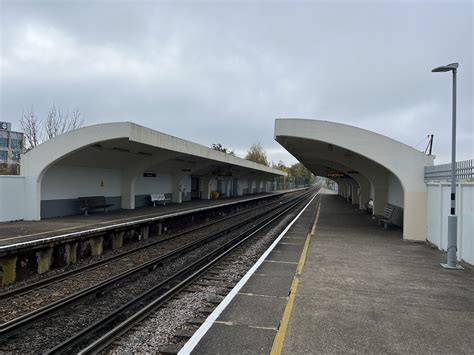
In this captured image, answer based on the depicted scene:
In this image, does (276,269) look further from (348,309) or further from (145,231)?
(145,231)

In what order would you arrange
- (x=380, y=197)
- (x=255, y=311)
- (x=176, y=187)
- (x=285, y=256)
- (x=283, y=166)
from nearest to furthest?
(x=255, y=311) → (x=285, y=256) → (x=380, y=197) → (x=176, y=187) → (x=283, y=166)

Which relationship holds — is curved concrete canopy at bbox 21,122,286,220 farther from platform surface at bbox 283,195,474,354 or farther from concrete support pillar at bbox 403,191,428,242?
concrete support pillar at bbox 403,191,428,242

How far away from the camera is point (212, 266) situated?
9789mm

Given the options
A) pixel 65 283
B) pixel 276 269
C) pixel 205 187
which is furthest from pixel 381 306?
pixel 205 187

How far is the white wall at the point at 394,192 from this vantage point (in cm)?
1637

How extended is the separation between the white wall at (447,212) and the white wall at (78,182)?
1559cm

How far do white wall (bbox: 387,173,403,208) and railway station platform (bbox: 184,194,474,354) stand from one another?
704cm

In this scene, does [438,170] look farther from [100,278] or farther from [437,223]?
[100,278]

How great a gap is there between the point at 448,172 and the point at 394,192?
801 cm

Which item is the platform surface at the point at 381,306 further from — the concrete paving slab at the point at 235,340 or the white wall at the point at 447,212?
the white wall at the point at 447,212

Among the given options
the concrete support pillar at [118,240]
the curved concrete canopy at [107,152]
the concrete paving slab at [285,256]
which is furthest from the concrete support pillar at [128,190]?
the concrete paving slab at [285,256]

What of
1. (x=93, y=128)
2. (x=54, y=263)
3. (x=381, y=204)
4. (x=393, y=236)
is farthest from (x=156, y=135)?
(x=381, y=204)

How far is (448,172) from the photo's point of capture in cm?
996

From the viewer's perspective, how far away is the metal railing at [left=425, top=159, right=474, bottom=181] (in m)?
8.91
